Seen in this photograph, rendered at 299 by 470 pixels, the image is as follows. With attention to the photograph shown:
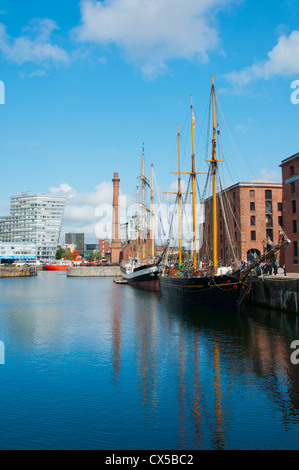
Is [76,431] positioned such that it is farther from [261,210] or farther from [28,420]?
[261,210]

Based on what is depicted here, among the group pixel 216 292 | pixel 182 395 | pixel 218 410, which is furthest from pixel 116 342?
pixel 216 292

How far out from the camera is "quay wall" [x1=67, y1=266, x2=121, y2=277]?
140 m

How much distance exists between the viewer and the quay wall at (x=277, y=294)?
110ft

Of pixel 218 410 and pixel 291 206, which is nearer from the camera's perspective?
pixel 218 410

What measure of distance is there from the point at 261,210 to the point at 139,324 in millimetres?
50164

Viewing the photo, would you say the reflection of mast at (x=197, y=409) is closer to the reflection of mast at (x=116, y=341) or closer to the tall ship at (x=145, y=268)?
the reflection of mast at (x=116, y=341)

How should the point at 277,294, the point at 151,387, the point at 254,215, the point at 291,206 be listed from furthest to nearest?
the point at 254,215
the point at 291,206
the point at 277,294
the point at 151,387

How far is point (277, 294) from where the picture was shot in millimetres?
37219

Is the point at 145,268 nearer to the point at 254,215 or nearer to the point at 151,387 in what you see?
the point at 254,215

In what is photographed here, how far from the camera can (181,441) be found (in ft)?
38.2

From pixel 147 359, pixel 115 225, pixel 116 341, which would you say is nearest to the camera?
pixel 147 359

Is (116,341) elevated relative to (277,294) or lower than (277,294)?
lower

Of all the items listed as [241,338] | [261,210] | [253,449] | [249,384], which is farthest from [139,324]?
[261,210]

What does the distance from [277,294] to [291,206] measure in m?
21.7
